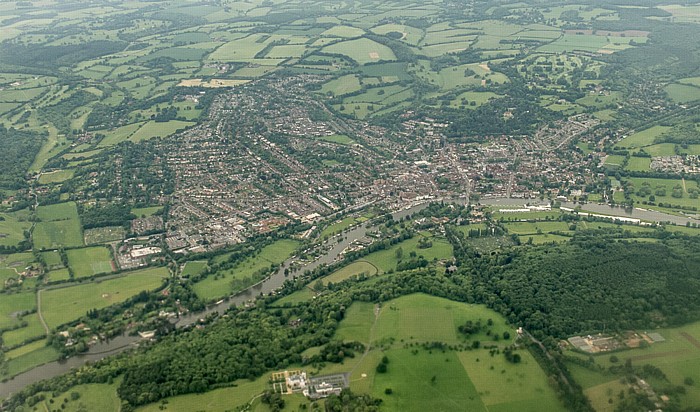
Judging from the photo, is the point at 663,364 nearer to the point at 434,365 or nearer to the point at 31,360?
the point at 434,365

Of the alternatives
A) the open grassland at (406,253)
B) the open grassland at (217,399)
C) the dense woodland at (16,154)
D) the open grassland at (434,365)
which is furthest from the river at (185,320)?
the dense woodland at (16,154)

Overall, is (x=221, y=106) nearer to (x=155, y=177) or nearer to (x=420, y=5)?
(x=155, y=177)

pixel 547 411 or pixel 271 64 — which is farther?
pixel 271 64

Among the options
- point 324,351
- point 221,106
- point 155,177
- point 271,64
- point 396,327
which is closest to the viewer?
point 324,351

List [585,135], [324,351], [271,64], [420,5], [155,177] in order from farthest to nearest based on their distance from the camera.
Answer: [420,5], [271,64], [585,135], [155,177], [324,351]

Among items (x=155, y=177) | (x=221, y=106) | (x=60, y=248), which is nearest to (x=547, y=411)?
(x=60, y=248)

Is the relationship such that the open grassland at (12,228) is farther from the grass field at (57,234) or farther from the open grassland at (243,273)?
the open grassland at (243,273)
